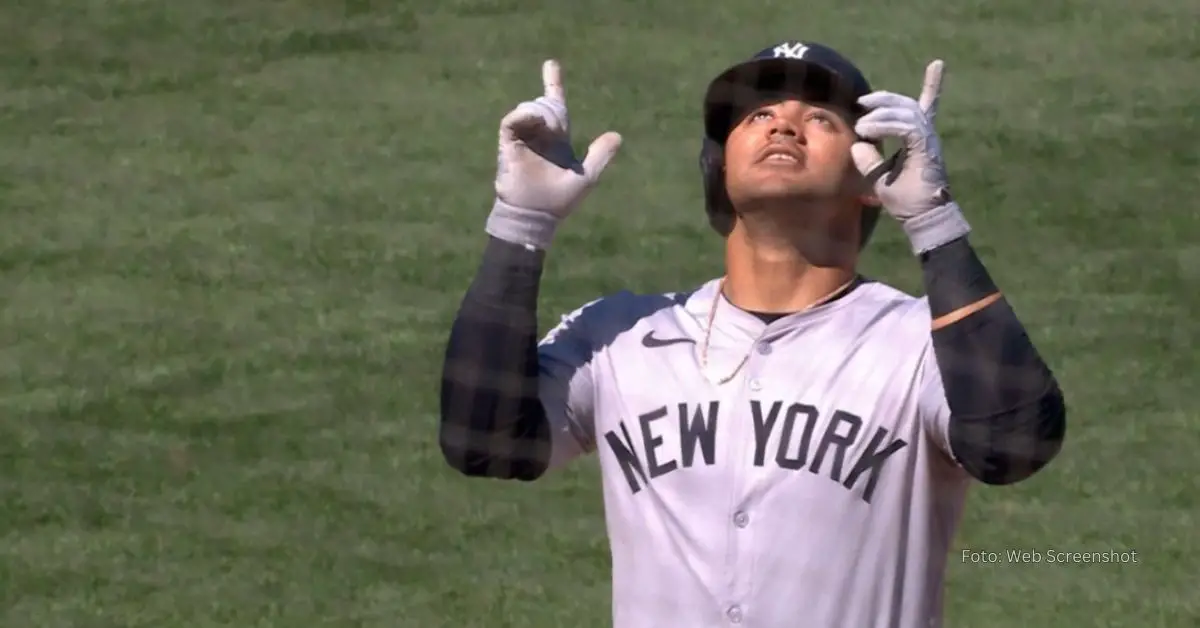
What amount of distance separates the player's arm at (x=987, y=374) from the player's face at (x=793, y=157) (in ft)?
0.77

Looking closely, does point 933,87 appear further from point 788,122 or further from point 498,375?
point 498,375

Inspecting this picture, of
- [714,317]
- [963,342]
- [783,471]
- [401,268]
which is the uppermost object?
[963,342]

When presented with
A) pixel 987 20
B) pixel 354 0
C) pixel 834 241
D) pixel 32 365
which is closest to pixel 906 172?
pixel 834 241

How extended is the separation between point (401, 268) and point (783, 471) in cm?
379

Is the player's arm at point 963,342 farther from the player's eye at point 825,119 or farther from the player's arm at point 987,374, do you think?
the player's eye at point 825,119

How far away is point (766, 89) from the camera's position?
254 centimetres

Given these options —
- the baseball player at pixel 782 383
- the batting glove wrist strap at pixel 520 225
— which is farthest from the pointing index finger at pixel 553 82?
the batting glove wrist strap at pixel 520 225

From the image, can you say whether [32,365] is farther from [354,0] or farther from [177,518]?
[354,0]

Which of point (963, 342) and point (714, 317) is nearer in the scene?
point (963, 342)

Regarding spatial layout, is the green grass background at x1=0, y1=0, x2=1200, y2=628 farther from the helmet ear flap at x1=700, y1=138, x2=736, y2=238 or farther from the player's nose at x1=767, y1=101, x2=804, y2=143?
the player's nose at x1=767, y1=101, x2=804, y2=143

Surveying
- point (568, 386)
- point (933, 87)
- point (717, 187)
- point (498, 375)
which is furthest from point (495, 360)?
point (933, 87)

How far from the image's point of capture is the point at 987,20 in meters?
7.30

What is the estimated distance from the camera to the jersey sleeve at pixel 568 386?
2.48 meters

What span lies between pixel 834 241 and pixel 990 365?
382 millimetres
